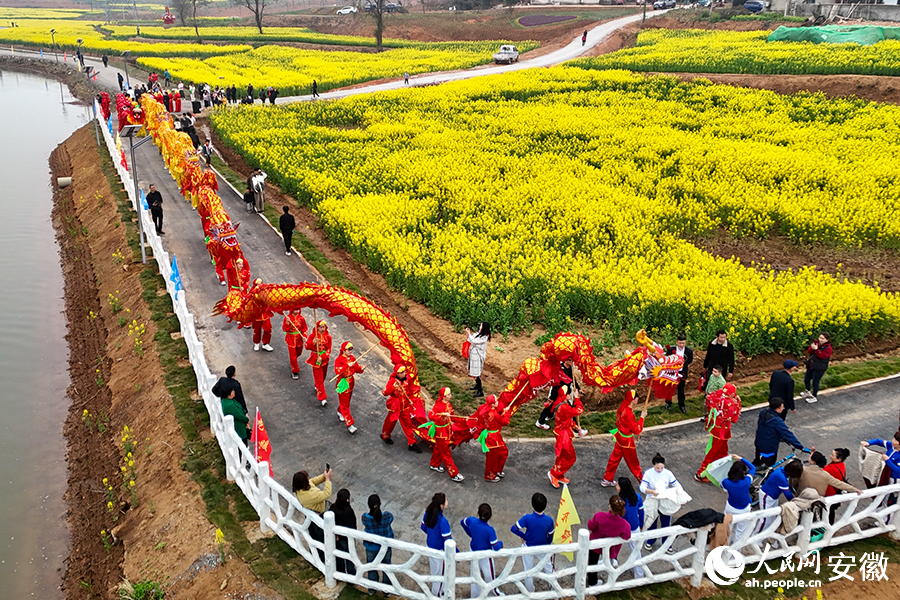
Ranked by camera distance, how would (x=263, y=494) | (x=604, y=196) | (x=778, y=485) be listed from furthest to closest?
(x=604, y=196) < (x=263, y=494) < (x=778, y=485)

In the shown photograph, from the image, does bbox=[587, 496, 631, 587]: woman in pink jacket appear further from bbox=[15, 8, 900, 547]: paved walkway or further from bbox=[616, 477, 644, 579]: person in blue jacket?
bbox=[15, 8, 900, 547]: paved walkway

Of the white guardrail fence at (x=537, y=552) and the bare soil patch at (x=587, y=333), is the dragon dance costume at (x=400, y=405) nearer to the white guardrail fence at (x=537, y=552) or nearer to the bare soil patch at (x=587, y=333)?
the white guardrail fence at (x=537, y=552)

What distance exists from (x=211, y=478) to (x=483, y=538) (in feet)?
17.3

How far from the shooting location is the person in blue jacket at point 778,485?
9484 millimetres

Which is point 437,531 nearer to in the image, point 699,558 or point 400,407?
point 400,407

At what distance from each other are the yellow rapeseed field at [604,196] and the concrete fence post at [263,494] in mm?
7957

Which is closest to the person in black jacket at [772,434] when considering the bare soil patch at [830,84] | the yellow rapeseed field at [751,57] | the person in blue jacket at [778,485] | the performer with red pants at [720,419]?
the performer with red pants at [720,419]


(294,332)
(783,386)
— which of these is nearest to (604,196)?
(783,386)

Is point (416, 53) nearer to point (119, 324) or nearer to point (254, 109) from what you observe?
point (254, 109)

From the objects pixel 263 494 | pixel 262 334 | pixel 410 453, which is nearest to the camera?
pixel 263 494

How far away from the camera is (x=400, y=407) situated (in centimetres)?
1164

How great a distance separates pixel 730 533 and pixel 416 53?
227 ft

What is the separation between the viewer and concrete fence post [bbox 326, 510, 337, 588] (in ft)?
27.8

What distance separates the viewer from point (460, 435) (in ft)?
36.9
